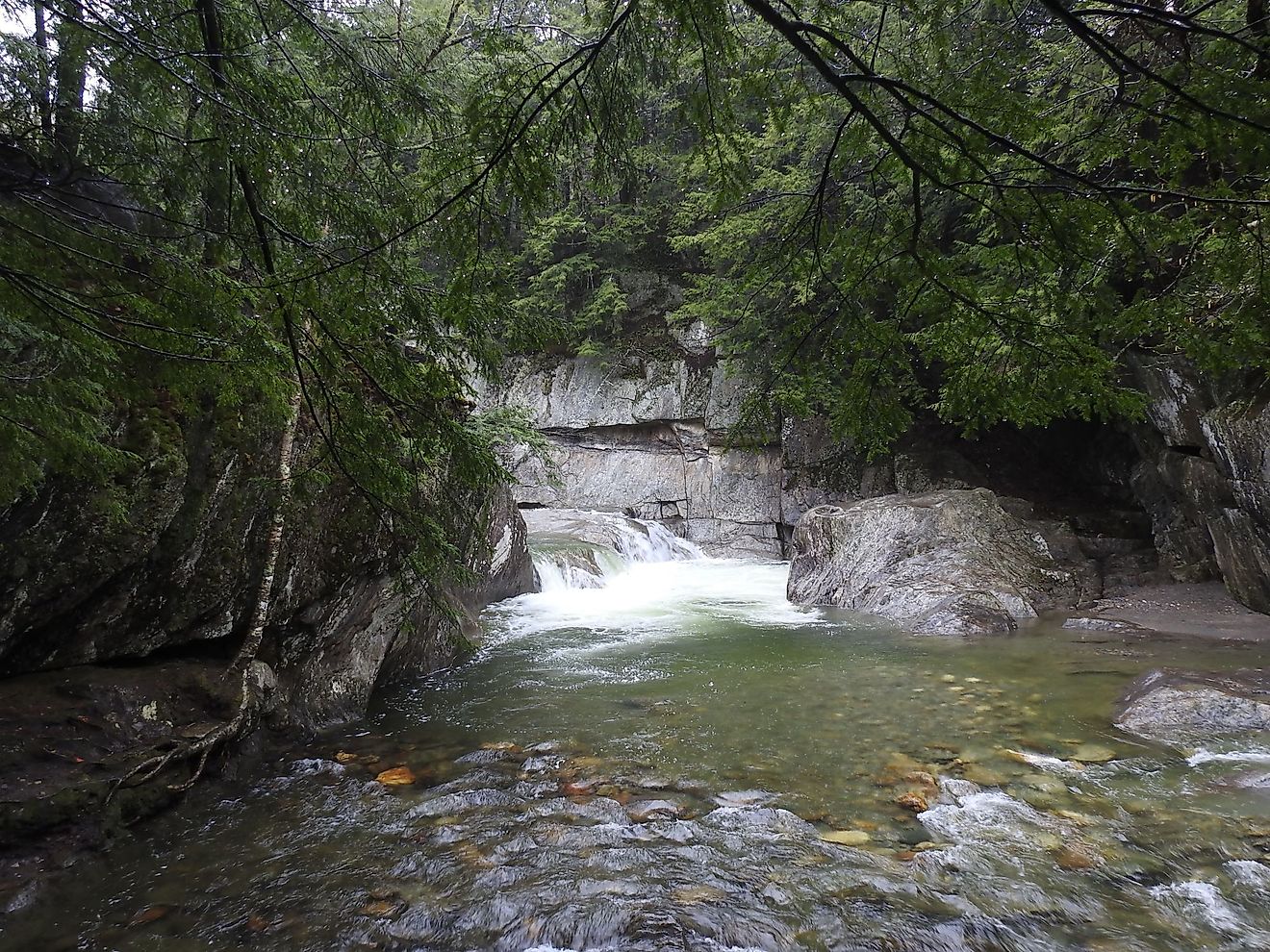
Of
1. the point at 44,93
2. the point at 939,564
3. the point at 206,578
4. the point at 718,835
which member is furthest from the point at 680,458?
the point at 44,93

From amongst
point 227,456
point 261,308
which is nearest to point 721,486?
point 227,456

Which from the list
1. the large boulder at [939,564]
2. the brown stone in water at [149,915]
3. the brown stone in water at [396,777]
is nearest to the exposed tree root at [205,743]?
the brown stone in water at [149,915]

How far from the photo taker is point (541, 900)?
3107mm

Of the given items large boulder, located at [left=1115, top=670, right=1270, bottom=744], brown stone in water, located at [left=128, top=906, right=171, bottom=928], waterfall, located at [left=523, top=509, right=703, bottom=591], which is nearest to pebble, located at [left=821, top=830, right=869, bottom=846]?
large boulder, located at [left=1115, top=670, right=1270, bottom=744]

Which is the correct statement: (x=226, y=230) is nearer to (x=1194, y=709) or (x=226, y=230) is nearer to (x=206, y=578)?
(x=206, y=578)

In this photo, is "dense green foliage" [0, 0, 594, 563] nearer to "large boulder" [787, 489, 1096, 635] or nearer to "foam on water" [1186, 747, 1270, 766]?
"foam on water" [1186, 747, 1270, 766]

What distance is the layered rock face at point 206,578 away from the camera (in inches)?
140

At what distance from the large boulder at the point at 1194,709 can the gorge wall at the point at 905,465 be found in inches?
96.3

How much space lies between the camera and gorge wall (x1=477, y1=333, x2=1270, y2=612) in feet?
26.3

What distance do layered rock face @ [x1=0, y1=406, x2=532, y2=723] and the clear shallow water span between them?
2.30ft

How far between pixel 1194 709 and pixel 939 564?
203 inches

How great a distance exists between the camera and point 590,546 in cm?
1481

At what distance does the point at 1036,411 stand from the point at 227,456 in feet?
15.9

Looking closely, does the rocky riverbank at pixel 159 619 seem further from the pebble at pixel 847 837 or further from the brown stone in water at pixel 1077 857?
the brown stone in water at pixel 1077 857
